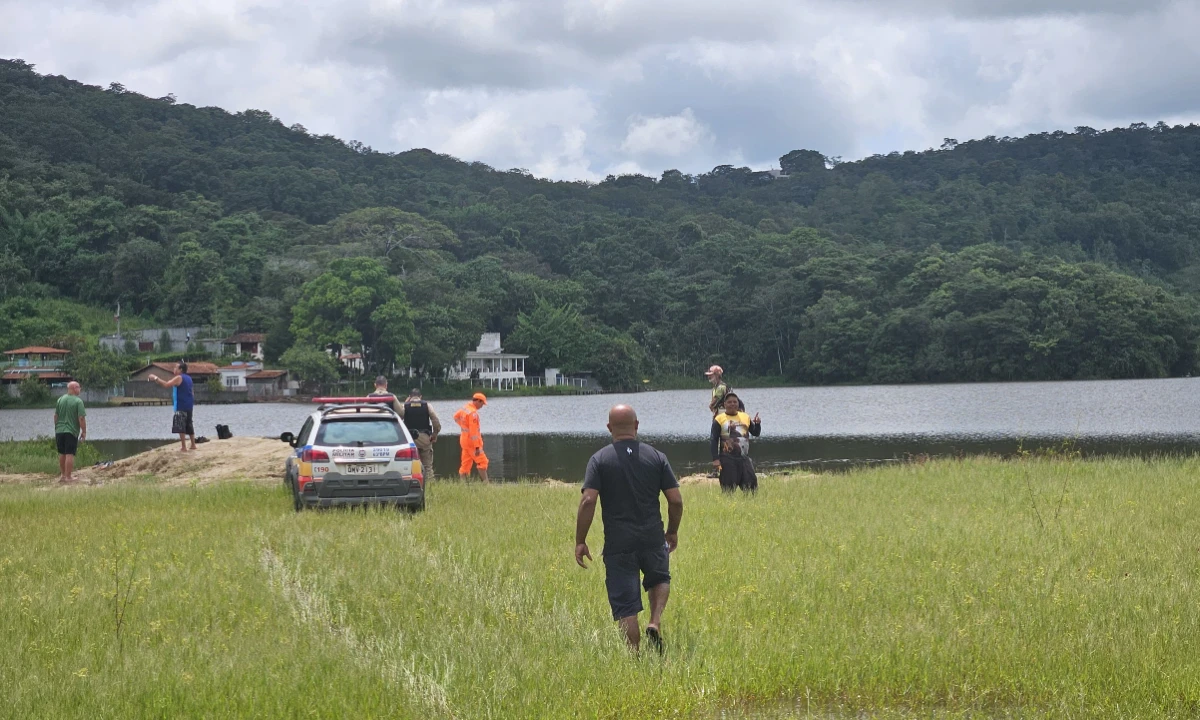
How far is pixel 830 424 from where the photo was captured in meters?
54.2

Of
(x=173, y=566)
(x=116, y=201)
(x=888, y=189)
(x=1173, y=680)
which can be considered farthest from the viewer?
(x=888, y=189)

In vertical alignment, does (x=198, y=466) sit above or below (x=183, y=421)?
below

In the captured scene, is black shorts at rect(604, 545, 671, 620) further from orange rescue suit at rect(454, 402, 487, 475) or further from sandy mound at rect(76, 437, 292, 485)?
sandy mound at rect(76, 437, 292, 485)

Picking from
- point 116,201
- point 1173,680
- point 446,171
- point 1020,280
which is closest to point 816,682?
point 1173,680

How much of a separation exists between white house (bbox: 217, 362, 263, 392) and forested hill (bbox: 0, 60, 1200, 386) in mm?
5329

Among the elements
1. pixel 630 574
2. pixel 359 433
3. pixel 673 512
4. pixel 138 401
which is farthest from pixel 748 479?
pixel 138 401

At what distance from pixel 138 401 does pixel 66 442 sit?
74820mm

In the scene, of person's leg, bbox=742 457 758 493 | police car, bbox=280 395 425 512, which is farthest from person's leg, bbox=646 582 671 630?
person's leg, bbox=742 457 758 493

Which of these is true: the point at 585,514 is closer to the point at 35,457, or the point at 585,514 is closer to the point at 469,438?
the point at 469,438

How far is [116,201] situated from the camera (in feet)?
398

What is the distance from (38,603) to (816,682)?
673 cm

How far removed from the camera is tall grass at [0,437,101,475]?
2995 centimetres

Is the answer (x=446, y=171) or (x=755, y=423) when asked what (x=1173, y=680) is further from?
(x=446, y=171)

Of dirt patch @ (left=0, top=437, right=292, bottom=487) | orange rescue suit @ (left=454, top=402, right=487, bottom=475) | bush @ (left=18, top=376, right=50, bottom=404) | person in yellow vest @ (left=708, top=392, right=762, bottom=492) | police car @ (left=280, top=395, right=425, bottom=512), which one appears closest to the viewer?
police car @ (left=280, top=395, right=425, bottom=512)
